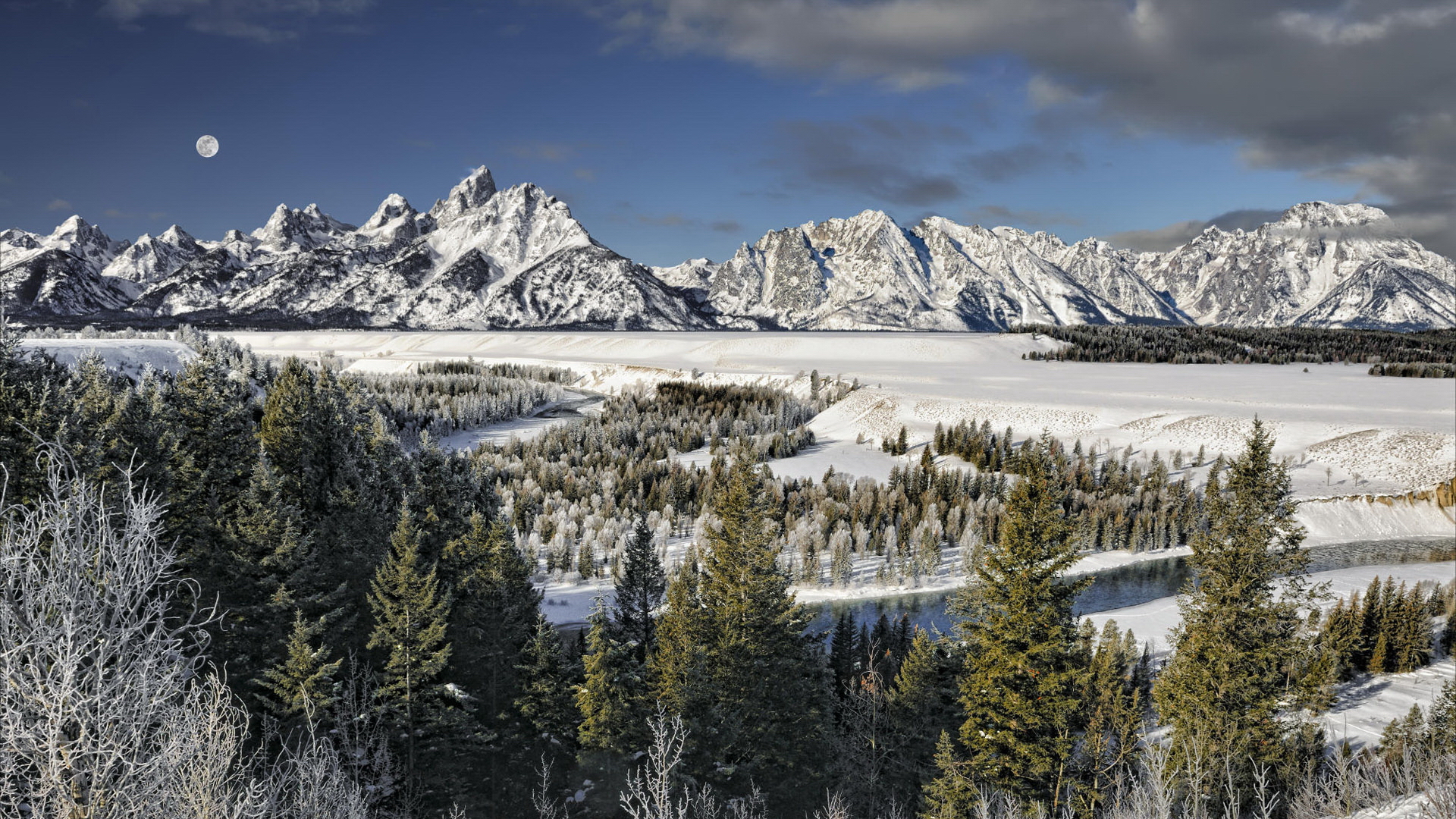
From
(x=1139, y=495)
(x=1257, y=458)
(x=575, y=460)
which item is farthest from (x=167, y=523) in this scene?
(x=1139, y=495)

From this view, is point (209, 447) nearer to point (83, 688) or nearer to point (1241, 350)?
point (83, 688)

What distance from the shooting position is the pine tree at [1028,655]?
725 inches

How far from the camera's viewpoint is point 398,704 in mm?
26469

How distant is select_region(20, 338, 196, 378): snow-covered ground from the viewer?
8406 cm

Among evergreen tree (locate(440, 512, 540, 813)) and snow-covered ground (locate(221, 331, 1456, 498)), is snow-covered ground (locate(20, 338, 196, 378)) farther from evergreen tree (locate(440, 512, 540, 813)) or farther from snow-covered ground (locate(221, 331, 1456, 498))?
snow-covered ground (locate(221, 331, 1456, 498))

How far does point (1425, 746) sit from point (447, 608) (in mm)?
40899

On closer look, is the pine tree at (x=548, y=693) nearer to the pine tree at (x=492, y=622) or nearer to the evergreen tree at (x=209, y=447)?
the pine tree at (x=492, y=622)

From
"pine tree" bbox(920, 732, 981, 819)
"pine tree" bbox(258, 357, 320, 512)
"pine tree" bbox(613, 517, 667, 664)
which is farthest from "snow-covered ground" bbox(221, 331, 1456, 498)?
"pine tree" bbox(920, 732, 981, 819)

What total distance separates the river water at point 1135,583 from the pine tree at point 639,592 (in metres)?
18.1

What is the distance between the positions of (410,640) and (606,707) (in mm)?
8011

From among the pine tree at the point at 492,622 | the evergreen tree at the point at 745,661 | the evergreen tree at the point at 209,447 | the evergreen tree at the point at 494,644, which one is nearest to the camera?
the evergreen tree at the point at 745,661

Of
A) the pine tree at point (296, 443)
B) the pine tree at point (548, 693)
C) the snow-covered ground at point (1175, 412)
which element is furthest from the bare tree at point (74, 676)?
the snow-covered ground at point (1175, 412)

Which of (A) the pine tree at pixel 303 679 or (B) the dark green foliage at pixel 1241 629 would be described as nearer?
(B) the dark green foliage at pixel 1241 629

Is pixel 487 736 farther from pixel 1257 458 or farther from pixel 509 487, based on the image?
pixel 509 487
